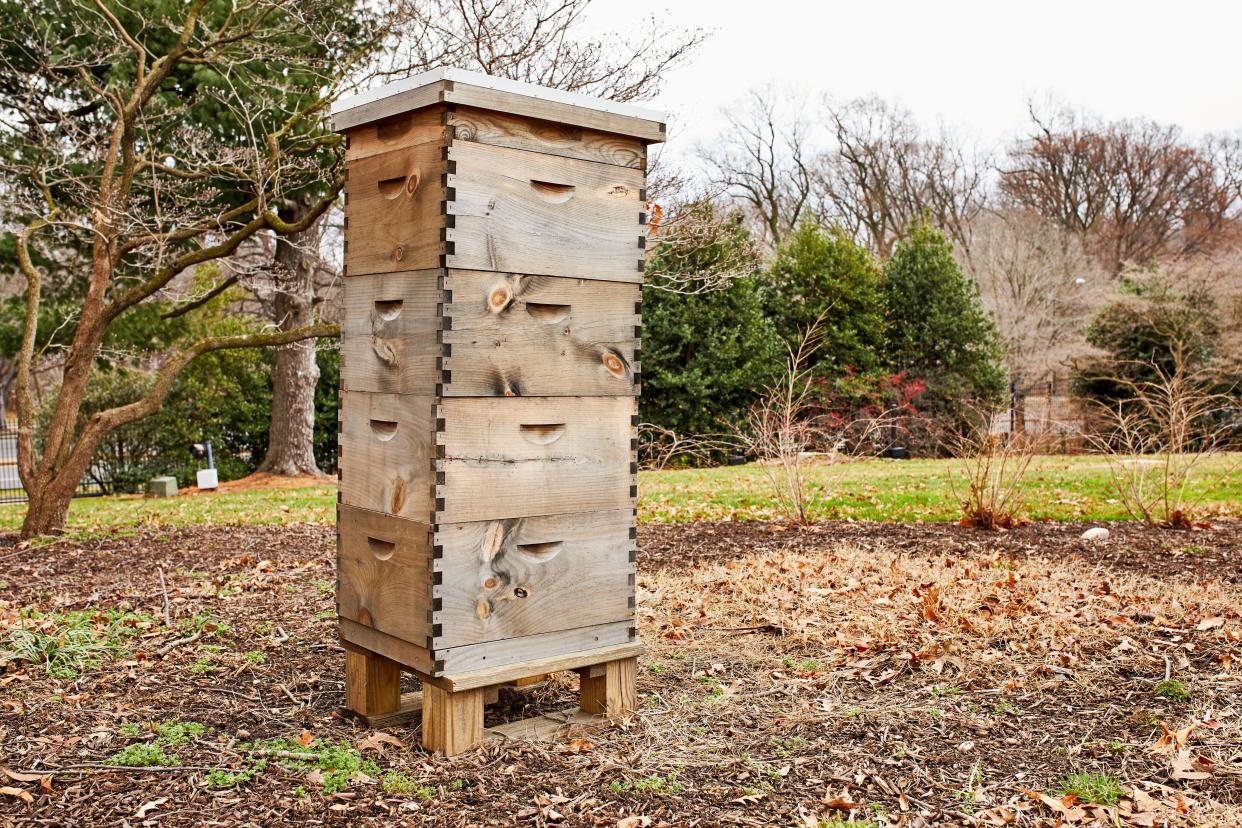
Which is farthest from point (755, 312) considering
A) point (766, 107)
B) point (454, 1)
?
point (766, 107)

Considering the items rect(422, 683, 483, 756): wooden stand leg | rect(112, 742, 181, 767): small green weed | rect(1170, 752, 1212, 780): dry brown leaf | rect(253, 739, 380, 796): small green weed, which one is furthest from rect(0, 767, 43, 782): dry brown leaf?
rect(1170, 752, 1212, 780): dry brown leaf

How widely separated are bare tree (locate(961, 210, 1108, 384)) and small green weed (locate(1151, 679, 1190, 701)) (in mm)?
20856

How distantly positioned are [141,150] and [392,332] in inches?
399

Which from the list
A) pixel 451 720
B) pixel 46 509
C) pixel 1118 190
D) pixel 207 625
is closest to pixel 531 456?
pixel 451 720

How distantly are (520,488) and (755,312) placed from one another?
13.4 metres

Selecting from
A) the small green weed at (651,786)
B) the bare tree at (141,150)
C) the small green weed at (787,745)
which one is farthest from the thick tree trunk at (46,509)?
the small green weed at (787,745)

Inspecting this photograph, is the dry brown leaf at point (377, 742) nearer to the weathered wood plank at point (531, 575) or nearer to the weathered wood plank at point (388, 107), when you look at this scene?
the weathered wood plank at point (531, 575)

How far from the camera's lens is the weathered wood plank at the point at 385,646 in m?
3.54

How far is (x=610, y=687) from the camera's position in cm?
394

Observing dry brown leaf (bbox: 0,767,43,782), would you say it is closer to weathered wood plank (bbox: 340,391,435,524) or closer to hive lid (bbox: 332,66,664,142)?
weathered wood plank (bbox: 340,391,435,524)

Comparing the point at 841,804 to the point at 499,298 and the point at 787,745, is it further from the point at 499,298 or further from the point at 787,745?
the point at 499,298

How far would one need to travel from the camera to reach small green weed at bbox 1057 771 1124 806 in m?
3.27

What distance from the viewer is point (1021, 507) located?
28.1 feet

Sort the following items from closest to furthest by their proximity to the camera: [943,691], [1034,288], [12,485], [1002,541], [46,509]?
1. [943,691]
2. [1002,541]
3. [46,509]
4. [12,485]
5. [1034,288]
